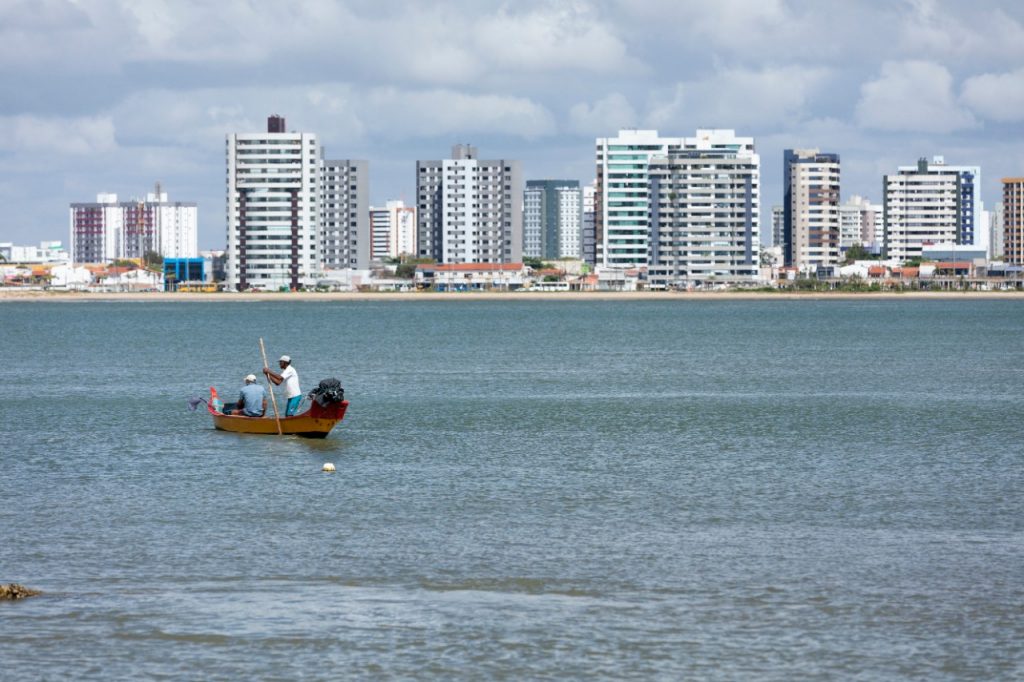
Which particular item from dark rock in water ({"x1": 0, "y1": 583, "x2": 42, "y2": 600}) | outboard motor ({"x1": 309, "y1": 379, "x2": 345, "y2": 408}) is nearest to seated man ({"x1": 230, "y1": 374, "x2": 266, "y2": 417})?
outboard motor ({"x1": 309, "y1": 379, "x2": 345, "y2": 408})

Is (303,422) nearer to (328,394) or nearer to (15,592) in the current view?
(328,394)

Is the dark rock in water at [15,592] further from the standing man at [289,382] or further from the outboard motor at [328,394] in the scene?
the standing man at [289,382]

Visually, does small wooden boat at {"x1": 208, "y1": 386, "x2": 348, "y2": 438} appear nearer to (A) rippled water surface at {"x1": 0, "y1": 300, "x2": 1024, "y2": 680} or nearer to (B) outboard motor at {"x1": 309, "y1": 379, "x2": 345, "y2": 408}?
(B) outboard motor at {"x1": 309, "y1": 379, "x2": 345, "y2": 408}

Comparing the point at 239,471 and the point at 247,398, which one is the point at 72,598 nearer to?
the point at 239,471

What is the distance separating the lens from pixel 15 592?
1838cm

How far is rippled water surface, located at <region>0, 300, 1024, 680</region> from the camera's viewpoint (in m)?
16.3

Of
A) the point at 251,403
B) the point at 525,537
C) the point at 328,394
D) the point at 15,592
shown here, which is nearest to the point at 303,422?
the point at 328,394

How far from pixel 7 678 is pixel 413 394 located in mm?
35357

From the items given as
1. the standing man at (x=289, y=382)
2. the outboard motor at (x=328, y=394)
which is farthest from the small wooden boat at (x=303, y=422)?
the standing man at (x=289, y=382)

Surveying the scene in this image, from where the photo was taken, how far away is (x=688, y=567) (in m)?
20.1

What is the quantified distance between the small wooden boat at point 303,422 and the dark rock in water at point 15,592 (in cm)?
1634

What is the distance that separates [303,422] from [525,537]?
13815 mm

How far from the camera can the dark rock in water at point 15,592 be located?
60.1 ft

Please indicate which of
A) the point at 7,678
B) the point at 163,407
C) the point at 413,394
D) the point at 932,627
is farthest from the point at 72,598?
the point at 413,394
